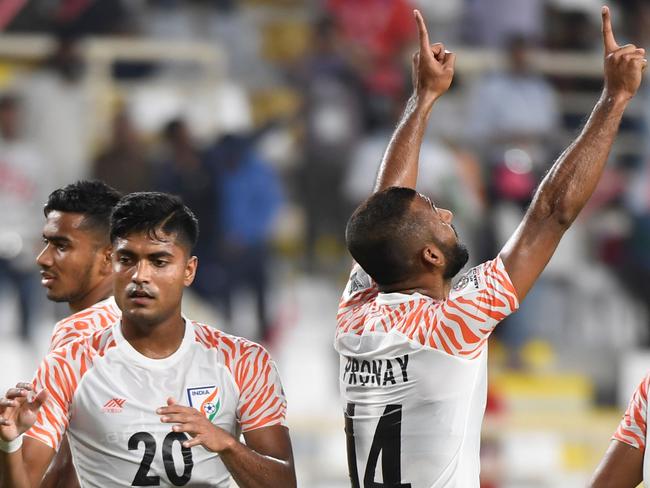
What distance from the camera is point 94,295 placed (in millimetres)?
4820

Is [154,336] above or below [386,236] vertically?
below

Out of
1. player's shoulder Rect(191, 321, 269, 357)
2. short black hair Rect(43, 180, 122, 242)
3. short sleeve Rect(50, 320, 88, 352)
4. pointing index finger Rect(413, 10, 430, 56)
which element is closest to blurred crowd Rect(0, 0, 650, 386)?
short black hair Rect(43, 180, 122, 242)

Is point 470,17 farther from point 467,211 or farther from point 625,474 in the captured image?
point 625,474

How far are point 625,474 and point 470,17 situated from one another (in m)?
9.14

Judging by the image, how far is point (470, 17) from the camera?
505 inches

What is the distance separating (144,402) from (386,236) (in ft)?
3.05

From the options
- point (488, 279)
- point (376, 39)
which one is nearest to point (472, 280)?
point (488, 279)

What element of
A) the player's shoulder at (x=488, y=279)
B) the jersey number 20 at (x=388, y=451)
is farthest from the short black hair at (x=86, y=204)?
the player's shoulder at (x=488, y=279)

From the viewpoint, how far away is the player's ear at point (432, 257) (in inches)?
157

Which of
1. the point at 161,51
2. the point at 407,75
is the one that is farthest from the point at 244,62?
the point at 407,75

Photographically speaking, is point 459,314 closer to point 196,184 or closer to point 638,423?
point 638,423

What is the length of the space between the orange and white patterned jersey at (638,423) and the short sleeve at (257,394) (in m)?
1.15

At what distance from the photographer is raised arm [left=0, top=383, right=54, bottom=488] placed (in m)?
3.72

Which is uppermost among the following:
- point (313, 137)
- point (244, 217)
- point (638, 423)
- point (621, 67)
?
point (313, 137)
